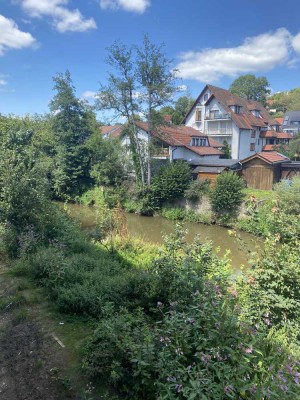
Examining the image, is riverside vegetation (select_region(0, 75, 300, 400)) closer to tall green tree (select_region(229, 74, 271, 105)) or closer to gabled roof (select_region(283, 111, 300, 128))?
gabled roof (select_region(283, 111, 300, 128))

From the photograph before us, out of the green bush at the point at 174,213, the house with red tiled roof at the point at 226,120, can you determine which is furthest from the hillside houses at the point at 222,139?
the green bush at the point at 174,213

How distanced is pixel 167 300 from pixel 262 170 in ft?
66.9

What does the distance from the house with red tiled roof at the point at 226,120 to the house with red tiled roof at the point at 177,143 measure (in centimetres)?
251

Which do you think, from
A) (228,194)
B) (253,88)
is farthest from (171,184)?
(253,88)

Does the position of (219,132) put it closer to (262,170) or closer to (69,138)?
(262,170)

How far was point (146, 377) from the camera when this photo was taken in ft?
9.56

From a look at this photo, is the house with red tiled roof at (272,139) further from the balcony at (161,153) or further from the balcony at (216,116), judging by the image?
the balcony at (161,153)

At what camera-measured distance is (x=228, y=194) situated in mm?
18156

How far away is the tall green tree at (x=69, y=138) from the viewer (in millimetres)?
24422

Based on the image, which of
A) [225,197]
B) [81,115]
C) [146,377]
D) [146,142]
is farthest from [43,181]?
[81,115]

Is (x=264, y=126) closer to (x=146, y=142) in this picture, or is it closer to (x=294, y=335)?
(x=146, y=142)

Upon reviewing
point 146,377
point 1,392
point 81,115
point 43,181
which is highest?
point 81,115

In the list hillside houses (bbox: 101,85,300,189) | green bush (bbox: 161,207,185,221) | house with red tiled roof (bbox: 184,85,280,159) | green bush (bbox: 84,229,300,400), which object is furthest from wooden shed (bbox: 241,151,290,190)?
green bush (bbox: 84,229,300,400)

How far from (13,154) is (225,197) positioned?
12.9 metres
